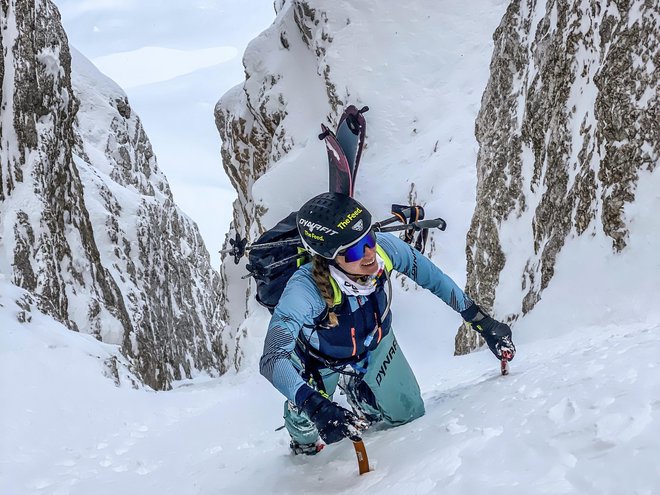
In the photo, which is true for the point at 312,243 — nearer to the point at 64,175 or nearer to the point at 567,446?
the point at 567,446

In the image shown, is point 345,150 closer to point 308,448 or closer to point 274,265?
point 274,265

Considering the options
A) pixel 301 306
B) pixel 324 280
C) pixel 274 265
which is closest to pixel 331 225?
pixel 324 280

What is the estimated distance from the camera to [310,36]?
26.0m

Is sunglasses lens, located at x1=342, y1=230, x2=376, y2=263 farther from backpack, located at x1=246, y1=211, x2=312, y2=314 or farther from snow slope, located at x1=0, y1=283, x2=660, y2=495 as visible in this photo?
snow slope, located at x1=0, y1=283, x2=660, y2=495

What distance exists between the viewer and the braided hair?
12.5 ft

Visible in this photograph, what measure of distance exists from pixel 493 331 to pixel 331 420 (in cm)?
169

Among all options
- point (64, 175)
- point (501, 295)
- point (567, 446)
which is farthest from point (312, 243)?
point (64, 175)

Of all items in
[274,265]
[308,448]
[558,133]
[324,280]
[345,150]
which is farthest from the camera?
[558,133]

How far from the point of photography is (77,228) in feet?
114

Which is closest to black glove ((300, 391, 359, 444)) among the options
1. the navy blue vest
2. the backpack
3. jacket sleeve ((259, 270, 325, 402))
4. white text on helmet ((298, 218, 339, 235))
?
jacket sleeve ((259, 270, 325, 402))

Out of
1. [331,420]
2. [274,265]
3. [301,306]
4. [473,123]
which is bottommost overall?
[331,420]

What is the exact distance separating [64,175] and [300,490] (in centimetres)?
3350

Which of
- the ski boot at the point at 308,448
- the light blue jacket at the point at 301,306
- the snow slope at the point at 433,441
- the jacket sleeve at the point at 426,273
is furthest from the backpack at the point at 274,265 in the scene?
the snow slope at the point at 433,441

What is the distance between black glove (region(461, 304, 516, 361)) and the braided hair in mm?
1102
